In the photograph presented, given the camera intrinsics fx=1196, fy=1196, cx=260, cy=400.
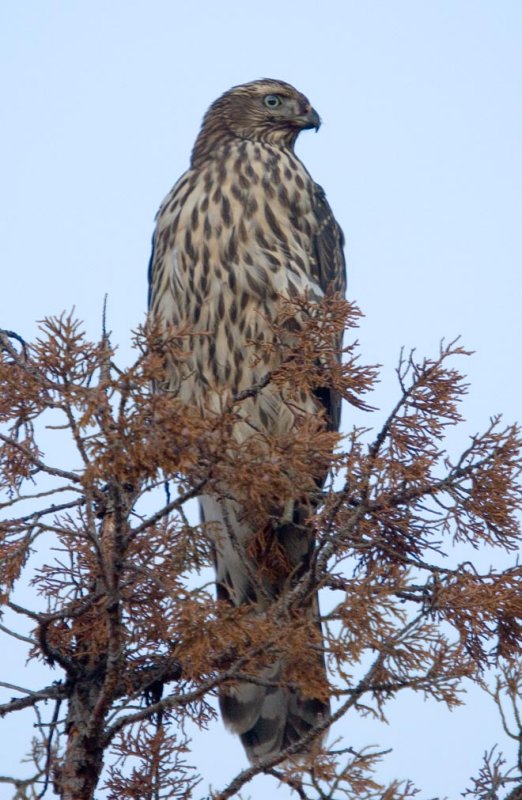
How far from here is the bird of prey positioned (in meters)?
5.13

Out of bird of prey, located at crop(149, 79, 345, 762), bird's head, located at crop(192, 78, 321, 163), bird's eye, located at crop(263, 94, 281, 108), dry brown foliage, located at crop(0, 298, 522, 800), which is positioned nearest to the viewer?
dry brown foliage, located at crop(0, 298, 522, 800)

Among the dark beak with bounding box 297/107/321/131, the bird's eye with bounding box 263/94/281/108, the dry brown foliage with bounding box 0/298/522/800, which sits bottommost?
the dry brown foliage with bounding box 0/298/522/800

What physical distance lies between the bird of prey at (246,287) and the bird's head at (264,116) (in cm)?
36

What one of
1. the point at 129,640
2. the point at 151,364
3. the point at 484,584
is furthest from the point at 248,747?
the point at 151,364

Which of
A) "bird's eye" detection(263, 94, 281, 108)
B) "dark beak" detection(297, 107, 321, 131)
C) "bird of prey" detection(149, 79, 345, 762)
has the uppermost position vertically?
"bird's eye" detection(263, 94, 281, 108)

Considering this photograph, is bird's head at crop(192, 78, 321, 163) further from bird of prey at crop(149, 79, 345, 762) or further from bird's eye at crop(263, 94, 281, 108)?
bird of prey at crop(149, 79, 345, 762)

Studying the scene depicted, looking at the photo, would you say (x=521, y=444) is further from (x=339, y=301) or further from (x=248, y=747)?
(x=248, y=747)

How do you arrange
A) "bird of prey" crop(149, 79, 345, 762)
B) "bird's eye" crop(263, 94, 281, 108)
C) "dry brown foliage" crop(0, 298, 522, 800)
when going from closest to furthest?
"dry brown foliage" crop(0, 298, 522, 800)
"bird of prey" crop(149, 79, 345, 762)
"bird's eye" crop(263, 94, 281, 108)

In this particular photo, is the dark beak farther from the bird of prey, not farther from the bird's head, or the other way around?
the bird of prey

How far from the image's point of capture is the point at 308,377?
3266mm

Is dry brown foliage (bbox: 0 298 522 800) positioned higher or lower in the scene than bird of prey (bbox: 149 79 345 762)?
lower

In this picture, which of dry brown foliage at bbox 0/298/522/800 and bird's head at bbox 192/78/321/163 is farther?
bird's head at bbox 192/78/321/163

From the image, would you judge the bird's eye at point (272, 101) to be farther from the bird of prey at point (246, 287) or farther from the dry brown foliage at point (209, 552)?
the dry brown foliage at point (209, 552)

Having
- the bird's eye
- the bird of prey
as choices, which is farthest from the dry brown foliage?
the bird's eye
